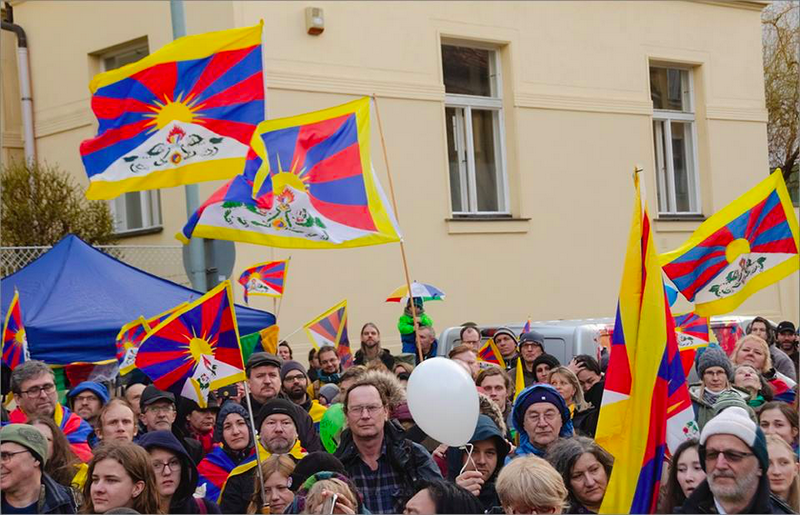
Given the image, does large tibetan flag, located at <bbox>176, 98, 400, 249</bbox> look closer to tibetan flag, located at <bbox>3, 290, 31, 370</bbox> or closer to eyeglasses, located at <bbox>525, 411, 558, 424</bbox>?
tibetan flag, located at <bbox>3, 290, 31, 370</bbox>

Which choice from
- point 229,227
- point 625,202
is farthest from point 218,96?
point 625,202

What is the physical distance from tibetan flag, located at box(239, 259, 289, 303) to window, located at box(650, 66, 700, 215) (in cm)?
925

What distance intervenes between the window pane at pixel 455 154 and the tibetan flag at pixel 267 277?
4.74 meters

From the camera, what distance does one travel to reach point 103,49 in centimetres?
1639

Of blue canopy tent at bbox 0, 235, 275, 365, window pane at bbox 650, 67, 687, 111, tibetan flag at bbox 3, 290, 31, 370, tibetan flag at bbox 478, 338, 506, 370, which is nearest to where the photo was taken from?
tibetan flag at bbox 3, 290, 31, 370

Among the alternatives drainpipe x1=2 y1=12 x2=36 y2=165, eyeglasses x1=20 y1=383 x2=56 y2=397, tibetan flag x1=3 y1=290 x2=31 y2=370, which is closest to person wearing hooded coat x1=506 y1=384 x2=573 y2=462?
eyeglasses x1=20 y1=383 x2=56 y2=397

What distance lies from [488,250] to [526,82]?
9.38ft

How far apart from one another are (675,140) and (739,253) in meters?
13.2

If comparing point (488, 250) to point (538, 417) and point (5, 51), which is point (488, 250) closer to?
point (5, 51)

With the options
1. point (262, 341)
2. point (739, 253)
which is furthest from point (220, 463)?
point (262, 341)

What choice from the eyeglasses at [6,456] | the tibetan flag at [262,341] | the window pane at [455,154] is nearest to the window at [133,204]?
the window pane at [455,154]

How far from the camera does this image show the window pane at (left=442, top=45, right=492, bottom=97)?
17.2m

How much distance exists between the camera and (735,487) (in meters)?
4.00

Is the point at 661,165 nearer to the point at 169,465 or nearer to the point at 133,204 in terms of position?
the point at 133,204
